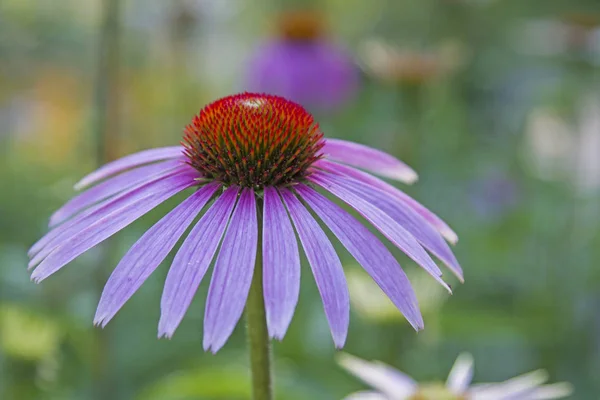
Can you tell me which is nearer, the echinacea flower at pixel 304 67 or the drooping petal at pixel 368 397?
the drooping petal at pixel 368 397

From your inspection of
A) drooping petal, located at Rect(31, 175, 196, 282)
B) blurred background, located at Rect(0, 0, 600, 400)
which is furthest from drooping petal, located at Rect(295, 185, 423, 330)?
blurred background, located at Rect(0, 0, 600, 400)

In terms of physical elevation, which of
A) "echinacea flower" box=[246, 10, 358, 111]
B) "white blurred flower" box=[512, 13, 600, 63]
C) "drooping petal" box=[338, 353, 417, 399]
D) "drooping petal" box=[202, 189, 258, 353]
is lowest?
"drooping petal" box=[338, 353, 417, 399]

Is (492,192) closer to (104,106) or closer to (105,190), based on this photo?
(104,106)

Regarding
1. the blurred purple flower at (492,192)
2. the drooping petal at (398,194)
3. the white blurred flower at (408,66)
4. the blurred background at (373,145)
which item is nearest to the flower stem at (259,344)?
the drooping petal at (398,194)

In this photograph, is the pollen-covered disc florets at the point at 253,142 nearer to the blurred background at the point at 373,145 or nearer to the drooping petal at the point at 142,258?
the drooping petal at the point at 142,258

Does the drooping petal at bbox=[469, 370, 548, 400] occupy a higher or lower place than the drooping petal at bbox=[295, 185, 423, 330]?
lower

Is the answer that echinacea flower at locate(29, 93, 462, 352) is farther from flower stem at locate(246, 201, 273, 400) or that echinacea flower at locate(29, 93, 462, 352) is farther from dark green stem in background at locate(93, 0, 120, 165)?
dark green stem in background at locate(93, 0, 120, 165)

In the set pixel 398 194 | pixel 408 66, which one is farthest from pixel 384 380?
pixel 408 66
